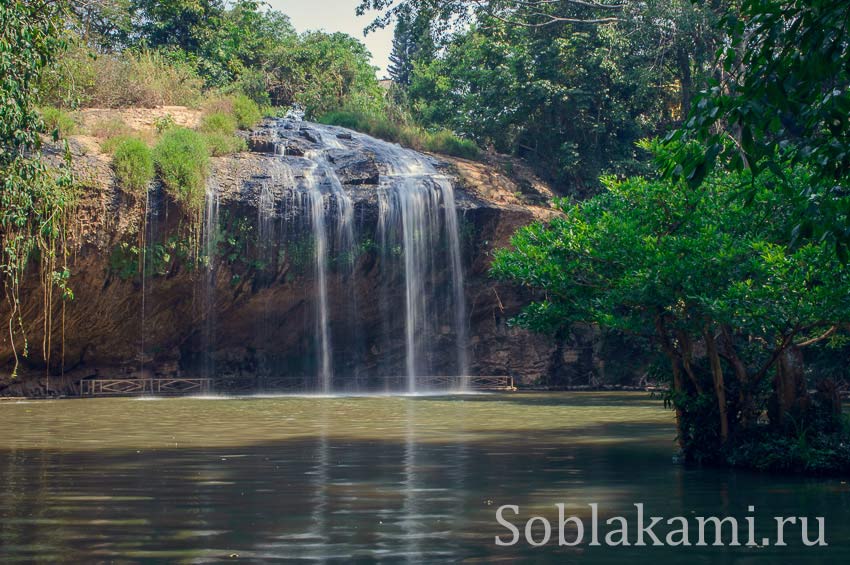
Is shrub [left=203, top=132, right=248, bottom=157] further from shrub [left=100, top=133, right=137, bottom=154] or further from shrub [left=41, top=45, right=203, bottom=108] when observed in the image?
shrub [left=41, top=45, right=203, bottom=108]

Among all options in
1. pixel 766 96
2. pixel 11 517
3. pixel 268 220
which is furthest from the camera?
pixel 268 220

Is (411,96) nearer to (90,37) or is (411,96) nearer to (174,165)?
(90,37)

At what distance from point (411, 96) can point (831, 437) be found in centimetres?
3831

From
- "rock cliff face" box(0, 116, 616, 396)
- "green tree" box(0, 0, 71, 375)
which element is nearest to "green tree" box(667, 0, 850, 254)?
"green tree" box(0, 0, 71, 375)

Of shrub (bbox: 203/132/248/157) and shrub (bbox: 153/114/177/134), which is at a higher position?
shrub (bbox: 153/114/177/134)

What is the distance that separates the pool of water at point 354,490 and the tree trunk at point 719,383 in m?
0.63

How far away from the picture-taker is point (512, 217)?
1160 inches

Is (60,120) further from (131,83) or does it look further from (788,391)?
(788,391)

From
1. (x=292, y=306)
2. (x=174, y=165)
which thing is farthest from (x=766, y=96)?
(x=292, y=306)

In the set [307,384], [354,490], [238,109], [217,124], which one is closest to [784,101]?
[354,490]

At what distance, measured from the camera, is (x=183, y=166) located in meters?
26.2

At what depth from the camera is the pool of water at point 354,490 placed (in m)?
6.48

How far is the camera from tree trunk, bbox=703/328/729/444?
35.6ft

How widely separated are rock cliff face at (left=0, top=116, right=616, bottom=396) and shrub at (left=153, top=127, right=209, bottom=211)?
43 centimetres
